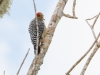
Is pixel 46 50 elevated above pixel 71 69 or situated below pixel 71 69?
below

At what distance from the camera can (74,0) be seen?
6.34 feet

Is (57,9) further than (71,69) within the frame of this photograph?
Yes

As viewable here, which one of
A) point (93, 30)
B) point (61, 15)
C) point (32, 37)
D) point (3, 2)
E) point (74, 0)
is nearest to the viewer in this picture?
point (93, 30)

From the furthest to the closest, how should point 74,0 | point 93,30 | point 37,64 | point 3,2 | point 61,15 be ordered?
point 3,2 < point 61,15 < point 74,0 < point 93,30 < point 37,64

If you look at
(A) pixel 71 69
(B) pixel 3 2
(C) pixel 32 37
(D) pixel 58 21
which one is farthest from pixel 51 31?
(B) pixel 3 2

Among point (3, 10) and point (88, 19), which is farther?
point (3, 10)

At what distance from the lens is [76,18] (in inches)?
84.7

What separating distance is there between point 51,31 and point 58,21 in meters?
0.12

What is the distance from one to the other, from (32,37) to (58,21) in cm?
101

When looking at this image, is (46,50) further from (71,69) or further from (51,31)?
(71,69)

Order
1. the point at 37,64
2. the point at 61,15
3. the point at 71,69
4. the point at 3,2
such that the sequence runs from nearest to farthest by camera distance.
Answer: the point at 71,69, the point at 37,64, the point at 61,15, the point at 3,2

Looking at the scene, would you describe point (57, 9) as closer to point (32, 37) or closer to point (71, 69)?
point (71, 69)

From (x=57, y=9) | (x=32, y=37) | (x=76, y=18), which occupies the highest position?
(x=57, y=9)

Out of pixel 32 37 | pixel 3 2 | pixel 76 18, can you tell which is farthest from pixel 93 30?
pixel 3 2
